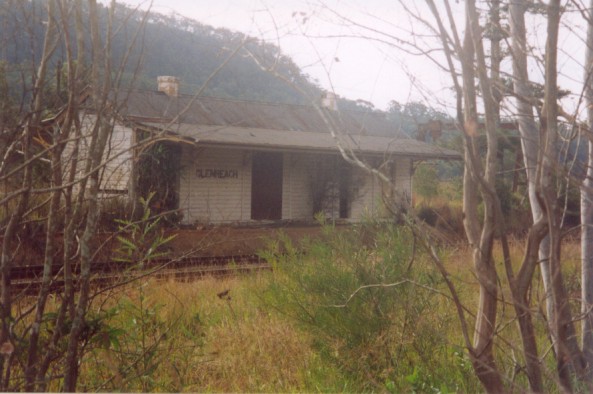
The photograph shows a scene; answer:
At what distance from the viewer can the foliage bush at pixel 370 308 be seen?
458 centimetres

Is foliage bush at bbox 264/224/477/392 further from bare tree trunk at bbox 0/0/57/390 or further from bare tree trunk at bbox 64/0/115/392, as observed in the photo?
bare tree trunk at bbox 0/0/57/390

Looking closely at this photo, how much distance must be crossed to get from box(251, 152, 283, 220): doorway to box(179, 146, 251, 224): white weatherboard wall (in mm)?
362

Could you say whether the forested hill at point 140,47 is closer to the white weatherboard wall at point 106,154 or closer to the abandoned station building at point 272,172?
the white weatherboard wall at point 106,154

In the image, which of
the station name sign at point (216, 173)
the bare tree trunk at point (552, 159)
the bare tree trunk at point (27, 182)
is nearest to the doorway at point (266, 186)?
the station name sign at point (216, 173)

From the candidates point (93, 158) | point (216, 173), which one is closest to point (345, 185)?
point (216, 173)

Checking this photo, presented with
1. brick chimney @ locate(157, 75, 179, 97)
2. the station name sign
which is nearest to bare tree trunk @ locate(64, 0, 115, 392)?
brick chimney @ locate(157, 75, 179, 97)

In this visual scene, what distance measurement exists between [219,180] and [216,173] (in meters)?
0.25

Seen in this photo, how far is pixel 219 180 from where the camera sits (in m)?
20.4

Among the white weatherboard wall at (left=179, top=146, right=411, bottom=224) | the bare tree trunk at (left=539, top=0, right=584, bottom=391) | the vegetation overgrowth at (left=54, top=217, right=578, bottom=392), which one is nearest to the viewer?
the bare tree trunk at (left=539, top=0, right=584, bottom=391)

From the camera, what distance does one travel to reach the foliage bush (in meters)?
4.58

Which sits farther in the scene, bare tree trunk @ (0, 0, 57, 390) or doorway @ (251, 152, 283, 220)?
doorway @ (251, 152, 283, 220)

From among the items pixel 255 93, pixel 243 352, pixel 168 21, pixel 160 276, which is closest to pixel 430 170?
pixel 160 276

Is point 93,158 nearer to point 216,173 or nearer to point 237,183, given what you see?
point 216,173

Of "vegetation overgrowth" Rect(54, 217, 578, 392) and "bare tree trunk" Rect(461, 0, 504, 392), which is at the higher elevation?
"bare tree trunk" Rect(461, 0, 504, 392)
